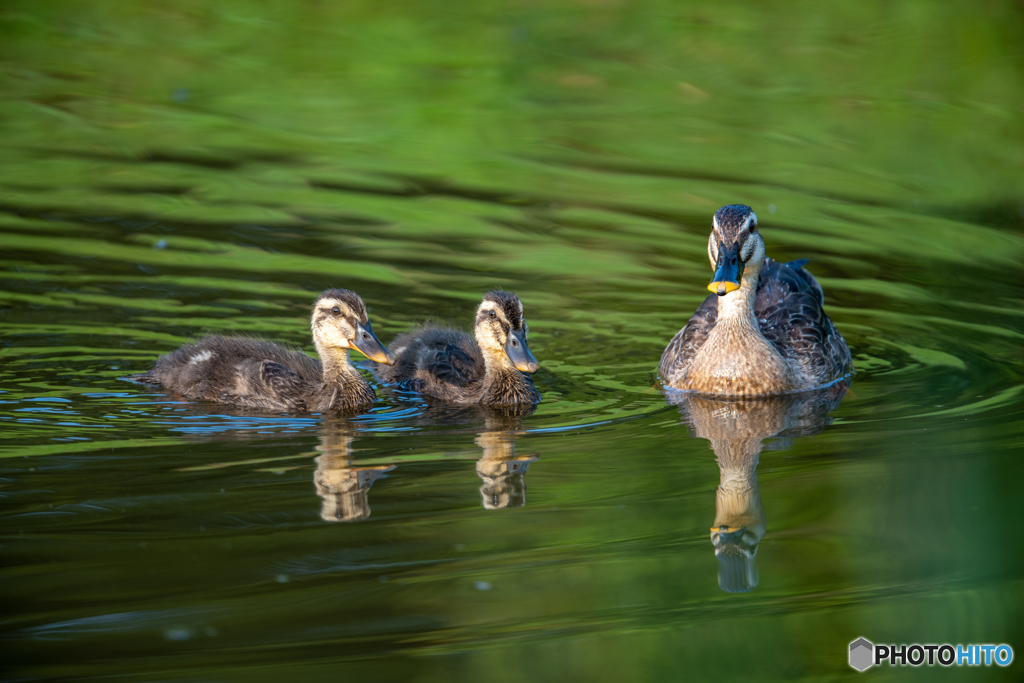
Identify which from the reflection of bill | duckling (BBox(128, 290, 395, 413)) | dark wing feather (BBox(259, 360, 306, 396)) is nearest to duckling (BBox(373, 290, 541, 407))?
duckling (BBox(128, 290, 395, 413))

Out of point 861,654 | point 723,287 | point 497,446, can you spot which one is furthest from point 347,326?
point 861,654

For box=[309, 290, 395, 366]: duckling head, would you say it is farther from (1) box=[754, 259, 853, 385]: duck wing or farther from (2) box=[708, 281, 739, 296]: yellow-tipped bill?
(1) box=[754, 259, 853, 385]: duck wing

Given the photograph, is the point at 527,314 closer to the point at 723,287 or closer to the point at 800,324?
the point at 800,324

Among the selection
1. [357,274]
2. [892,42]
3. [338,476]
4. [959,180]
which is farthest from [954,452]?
[892,42]

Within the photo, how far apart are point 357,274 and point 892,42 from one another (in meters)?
8.24

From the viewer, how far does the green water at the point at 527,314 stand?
392cm

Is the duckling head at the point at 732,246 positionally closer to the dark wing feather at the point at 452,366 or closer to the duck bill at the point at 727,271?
the duck bill at the point at 727,271

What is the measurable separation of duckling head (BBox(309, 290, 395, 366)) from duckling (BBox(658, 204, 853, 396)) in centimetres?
168

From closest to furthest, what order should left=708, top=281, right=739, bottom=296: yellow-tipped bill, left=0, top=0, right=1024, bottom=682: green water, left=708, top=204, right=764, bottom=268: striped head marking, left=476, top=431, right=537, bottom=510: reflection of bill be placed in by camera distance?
left=0, top=0, right=1024, bottom=682: green water
left=476, top=431, right=537, bottom=510: reflection of bill
left=708, top=281, right=739, bottom=296: yellow-tipped bill
left=708, top=204, right=764, bottom=268: striped head marking

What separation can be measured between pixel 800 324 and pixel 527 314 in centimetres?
175

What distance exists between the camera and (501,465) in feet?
18.0

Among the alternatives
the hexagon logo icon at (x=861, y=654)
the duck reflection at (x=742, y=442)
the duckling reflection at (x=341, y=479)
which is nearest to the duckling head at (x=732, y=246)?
the duck reflection at (x=742, y=442)

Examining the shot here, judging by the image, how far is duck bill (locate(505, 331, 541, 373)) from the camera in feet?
20.7

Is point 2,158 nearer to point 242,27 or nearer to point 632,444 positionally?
point 242,27
